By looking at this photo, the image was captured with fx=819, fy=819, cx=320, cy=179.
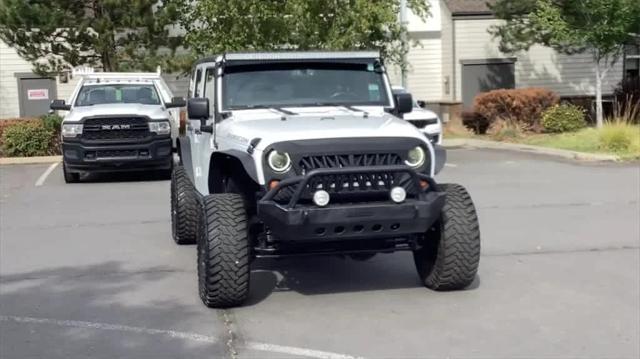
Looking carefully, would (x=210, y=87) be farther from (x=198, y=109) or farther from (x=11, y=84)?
(x=11, y=84)

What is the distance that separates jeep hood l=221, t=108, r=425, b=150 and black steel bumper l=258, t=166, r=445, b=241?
405 millimetres

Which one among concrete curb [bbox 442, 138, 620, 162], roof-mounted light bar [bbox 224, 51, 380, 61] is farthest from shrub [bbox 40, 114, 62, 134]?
roof-mounted light bar [bbox 224, 51, 380, 61]

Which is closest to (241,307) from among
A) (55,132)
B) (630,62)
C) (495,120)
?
(55,132)

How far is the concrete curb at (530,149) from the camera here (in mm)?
16484

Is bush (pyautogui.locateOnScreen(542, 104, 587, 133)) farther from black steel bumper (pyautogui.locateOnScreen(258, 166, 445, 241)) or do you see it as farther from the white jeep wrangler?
black steel bumper (pyautogui.locateOnScreen(258, 166, 445, 241))

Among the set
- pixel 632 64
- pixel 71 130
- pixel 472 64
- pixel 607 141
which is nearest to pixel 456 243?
pixel 71 130

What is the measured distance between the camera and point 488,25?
27.6 meters

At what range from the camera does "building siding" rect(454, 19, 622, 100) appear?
2764 cm

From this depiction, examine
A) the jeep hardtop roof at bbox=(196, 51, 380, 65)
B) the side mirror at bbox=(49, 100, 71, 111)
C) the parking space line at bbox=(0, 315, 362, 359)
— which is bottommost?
the parking space line at bbox=(0, 315, 362, 359)

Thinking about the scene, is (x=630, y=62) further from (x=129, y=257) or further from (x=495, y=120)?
(x=129, y=257)

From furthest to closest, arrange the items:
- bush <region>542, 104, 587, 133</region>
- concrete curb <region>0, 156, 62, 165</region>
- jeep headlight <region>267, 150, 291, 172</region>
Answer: bush <region>542, 104, 587, 133</region> → concrete curb <region>0, 156, 62, 165</region> → jeep headlight <region>267, 150, 291, 172</region>

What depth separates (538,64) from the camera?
94.8 ft

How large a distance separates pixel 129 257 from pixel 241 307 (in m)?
2.35

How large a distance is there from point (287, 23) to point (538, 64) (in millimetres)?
13625
